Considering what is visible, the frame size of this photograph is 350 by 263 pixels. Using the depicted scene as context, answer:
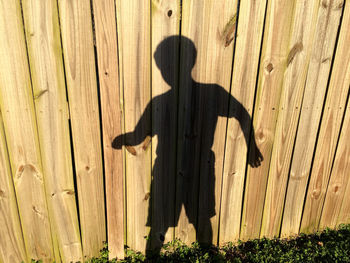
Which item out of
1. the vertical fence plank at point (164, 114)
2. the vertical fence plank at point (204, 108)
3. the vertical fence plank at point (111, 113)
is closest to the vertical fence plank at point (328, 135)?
the vertical fence plank at point (204, 108)

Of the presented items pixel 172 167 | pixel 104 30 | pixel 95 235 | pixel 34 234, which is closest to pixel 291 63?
pixel 172 167

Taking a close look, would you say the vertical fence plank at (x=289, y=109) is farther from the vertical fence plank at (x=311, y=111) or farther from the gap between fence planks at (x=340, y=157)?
the gap between fence planks at (x=340, y=157)

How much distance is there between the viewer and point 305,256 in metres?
2.82

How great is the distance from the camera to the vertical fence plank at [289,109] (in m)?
2.27

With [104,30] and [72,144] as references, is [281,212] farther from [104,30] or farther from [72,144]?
[104,30]

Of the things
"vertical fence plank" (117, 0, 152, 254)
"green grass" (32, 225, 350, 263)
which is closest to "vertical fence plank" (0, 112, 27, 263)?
"green grass" (32, 225, 350, 263)

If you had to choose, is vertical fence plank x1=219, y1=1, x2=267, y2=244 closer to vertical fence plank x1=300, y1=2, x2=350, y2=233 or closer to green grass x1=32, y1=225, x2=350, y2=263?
green grass x1=32, y1=225, x2=350, y2=263

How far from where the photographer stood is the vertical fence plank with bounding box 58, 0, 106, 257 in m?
2.05

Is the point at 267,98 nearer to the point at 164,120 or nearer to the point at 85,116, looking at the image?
the point at 164,120

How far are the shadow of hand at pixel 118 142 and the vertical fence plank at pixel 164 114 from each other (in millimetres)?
273

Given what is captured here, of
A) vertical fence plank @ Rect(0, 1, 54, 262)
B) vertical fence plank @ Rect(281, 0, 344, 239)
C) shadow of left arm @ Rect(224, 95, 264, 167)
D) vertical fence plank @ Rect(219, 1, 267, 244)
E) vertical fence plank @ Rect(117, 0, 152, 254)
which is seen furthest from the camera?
shadow of left arm @ Rect(224, 95, 264, 167)

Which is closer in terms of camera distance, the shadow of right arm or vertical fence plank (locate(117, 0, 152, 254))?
vertical fence plank (locate(117, 0, 152, 254))

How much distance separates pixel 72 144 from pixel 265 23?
1844 mm

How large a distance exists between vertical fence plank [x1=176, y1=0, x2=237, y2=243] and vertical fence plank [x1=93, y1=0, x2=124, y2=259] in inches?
20.8
